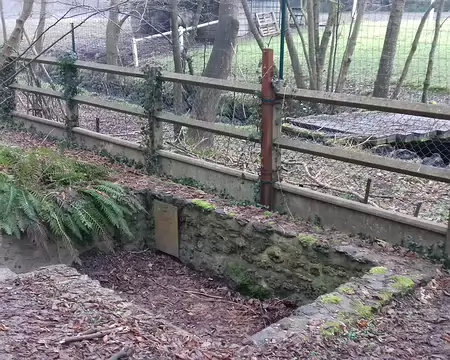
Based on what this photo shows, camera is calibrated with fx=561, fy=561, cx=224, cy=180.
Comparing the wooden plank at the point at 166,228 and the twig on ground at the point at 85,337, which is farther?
the wooden plank at the point at 166,228

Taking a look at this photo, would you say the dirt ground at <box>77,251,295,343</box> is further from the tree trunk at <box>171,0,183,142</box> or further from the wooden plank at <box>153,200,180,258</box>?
the tree trunk at <box>171,0,183,142</box>

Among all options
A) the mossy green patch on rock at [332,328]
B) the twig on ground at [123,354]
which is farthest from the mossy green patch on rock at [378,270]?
the twig on ground at [123,354]

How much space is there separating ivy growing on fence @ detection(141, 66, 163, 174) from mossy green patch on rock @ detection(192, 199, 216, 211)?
3.94 ft

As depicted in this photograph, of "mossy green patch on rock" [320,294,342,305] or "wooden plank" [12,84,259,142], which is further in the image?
"wooden plank" [12,84,259,142]

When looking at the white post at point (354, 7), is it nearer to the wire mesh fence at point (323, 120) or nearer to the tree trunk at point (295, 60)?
the wire mesh fence at point (323, 120)

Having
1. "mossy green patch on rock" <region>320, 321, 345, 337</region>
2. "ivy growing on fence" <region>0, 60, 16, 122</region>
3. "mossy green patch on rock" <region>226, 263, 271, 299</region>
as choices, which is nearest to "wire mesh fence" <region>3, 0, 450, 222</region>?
"ivy growing on fence" <region>0, 60, 16, 122</region>

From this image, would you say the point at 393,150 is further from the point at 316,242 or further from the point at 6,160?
the point at 6,160

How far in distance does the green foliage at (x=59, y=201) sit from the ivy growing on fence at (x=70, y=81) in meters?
1.90

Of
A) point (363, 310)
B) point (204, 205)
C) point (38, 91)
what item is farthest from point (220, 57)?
point (363, 310)

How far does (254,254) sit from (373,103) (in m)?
1.77

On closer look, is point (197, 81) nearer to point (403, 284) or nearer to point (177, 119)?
point (177, 119)

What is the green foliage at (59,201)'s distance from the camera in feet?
17.2

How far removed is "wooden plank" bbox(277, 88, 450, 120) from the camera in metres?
4.29

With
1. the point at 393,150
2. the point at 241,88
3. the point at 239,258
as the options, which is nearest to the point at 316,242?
the point at 239,258
